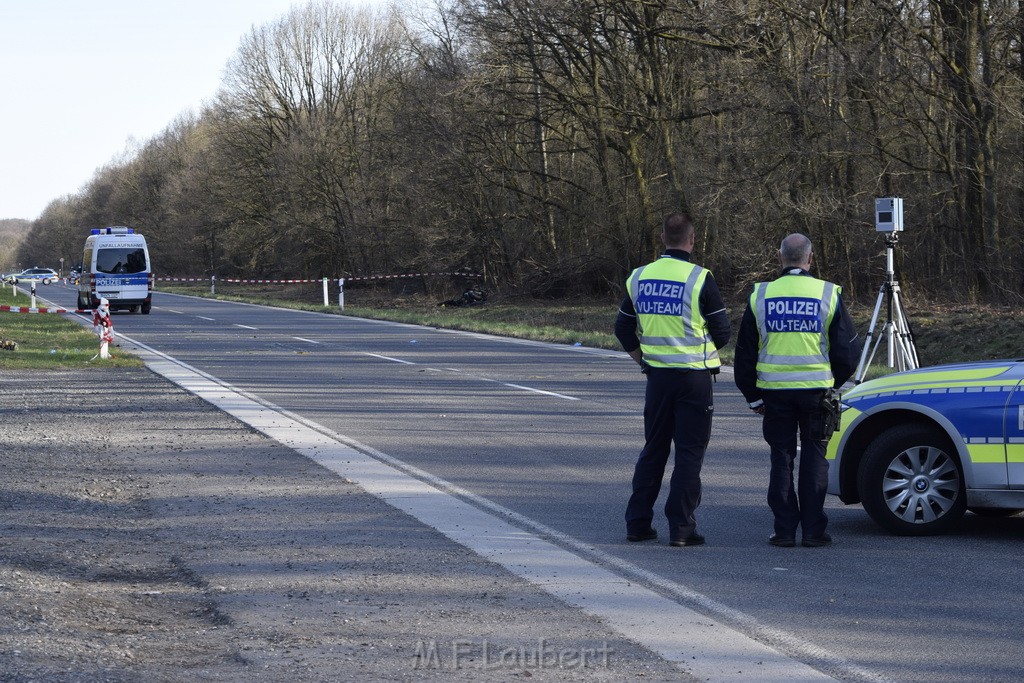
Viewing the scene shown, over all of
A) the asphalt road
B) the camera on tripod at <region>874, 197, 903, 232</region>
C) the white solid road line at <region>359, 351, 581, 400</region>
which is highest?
the camera on tripod at <region>874, 197, 903, 232</region>

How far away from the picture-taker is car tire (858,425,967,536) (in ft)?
24.2

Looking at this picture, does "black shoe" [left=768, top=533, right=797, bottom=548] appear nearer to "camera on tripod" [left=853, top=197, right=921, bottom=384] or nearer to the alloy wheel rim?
the alloy wheel rim

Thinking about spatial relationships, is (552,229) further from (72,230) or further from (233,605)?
(72,230)

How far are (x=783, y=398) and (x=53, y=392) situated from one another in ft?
39.5

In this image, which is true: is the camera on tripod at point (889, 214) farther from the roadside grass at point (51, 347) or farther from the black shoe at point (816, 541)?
the roadside grass at point (51, 347)

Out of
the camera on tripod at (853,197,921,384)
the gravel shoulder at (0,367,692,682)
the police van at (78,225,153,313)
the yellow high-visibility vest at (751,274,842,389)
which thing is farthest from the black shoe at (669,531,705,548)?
the police van at (78,225,153,313)

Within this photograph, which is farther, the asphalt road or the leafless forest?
the leafless forest

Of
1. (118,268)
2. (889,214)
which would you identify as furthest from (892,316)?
(118,268)

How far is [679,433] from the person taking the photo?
283 inches

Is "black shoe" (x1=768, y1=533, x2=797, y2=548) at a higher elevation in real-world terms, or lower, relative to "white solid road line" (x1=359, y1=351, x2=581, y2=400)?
lower

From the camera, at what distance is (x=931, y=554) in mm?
6992

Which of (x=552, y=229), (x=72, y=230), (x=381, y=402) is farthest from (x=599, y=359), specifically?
→ (x=72, y=230)

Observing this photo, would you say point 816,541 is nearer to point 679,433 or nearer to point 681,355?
point 679,433

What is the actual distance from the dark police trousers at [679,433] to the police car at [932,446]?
1.06 metres
